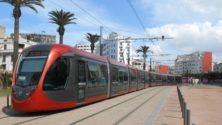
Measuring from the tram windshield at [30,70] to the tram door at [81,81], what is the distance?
9.86 feet

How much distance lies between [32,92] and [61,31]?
141 ft

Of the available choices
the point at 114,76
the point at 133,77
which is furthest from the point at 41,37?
the point at 114,76

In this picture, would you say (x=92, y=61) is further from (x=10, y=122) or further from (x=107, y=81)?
(x=10, y=122)

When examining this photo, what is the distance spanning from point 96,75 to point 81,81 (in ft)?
11.9

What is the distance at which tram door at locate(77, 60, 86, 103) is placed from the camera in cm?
2189

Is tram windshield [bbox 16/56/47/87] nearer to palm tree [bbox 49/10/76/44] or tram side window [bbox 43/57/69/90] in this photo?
tram side window [bbox 43/57/69/90]

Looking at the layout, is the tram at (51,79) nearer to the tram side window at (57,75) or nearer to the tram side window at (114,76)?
the tram side window at (57,75)

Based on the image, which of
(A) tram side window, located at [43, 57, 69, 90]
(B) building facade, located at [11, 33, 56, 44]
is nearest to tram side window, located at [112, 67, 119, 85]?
(A) tram side window, located at [43, 57, 69, 90]

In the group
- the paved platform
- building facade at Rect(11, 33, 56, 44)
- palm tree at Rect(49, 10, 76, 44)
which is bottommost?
the paved platform

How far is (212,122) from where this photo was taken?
18.1 meters

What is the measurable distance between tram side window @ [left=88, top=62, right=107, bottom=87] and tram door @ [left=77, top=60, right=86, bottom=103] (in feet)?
3.59

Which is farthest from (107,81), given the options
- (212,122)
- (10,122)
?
(10,122)

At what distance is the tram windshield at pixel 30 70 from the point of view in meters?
18.6

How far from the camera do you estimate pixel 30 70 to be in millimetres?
18906
